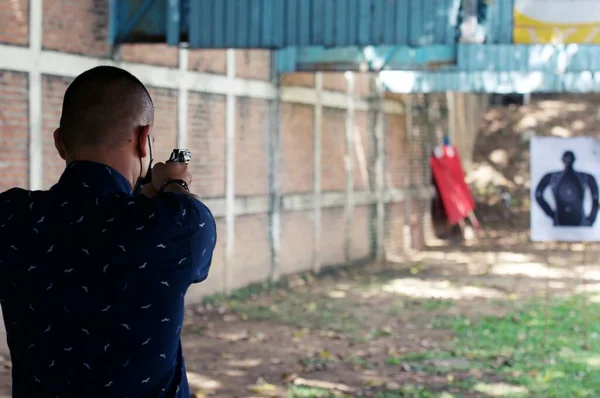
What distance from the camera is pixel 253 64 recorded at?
45.0 feet

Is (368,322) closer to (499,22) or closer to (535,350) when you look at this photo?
(535,350)

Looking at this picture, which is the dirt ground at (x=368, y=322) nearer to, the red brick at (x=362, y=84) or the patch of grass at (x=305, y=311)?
the patch of grass at (x=305, y=311)

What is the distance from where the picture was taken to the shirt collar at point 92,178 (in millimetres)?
2459

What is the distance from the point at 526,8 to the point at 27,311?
27.1ft

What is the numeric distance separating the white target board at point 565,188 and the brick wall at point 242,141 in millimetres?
4287

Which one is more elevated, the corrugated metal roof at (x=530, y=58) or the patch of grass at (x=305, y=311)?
→ the corrugated metal roof at (x=530, y=58)

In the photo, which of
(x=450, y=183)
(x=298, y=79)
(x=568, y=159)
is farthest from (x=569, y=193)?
(x=450, y=183)

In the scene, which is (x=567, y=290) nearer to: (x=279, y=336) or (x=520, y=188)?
(x=279, y=336)

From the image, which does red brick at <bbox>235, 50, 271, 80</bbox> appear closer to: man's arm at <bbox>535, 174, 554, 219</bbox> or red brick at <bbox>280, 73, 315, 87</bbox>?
red brick at <bbox>280, 73, 315, 87</bbox>

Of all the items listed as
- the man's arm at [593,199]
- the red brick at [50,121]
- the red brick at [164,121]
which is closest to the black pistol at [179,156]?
the red brick at [50,121]

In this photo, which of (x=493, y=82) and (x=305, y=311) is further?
(x=493, y=82)

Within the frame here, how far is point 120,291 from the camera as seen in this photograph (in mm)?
2400

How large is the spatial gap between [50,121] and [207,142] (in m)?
3.23

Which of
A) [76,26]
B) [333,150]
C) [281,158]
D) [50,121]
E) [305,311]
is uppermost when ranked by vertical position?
[76,26]
